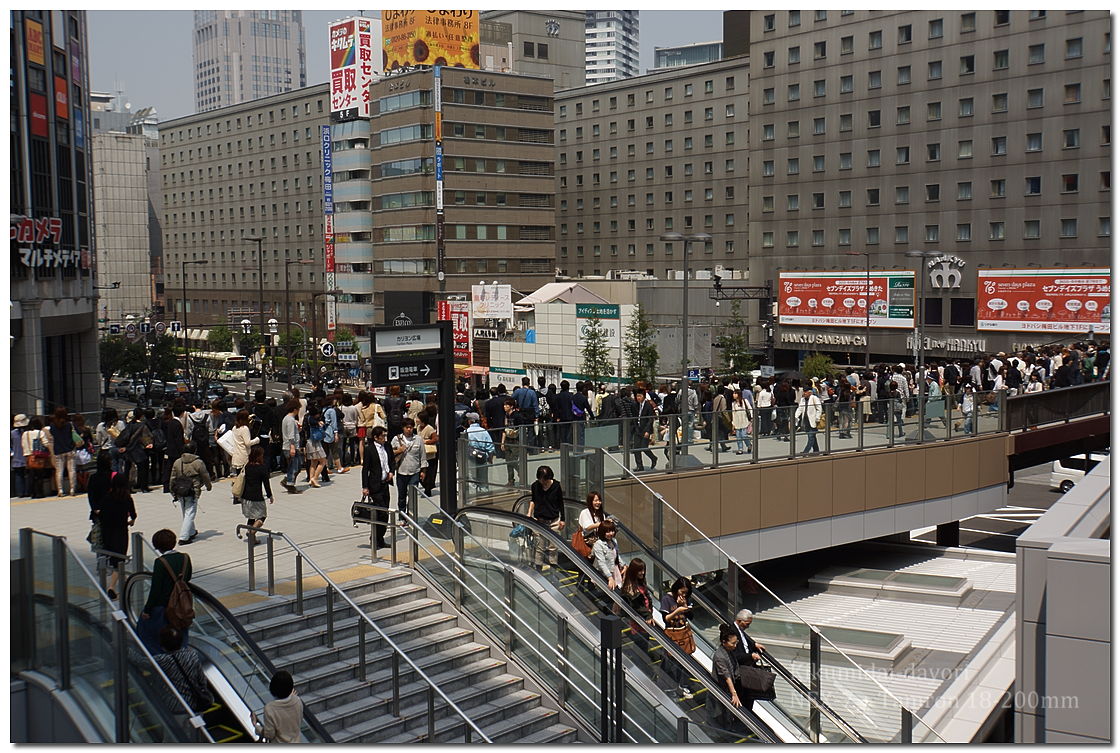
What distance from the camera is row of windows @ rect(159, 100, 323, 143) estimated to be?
109 meters

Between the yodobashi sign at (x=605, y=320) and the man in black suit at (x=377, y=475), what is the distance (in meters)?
39.2

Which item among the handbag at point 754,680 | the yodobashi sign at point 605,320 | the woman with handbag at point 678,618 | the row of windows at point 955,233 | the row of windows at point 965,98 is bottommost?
the handbag at point 754,680

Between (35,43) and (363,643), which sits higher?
(35,43)

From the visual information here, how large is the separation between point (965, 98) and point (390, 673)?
195 feet

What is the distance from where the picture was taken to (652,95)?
9500cm

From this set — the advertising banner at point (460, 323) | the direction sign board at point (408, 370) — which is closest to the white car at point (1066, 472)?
the direction sign board at point (408, 370)

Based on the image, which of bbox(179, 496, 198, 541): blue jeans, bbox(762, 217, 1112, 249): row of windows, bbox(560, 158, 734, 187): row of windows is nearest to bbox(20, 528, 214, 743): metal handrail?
bbox(179, 496, 198, 541): blue jeans

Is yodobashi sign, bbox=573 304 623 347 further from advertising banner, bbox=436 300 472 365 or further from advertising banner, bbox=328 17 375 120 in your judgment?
advertising banner, bbox=328 17 375 120

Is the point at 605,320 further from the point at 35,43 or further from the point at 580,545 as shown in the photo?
the point at 580,545

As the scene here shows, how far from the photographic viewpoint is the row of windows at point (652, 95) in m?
89.6

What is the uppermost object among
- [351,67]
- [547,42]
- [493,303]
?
[547,42]

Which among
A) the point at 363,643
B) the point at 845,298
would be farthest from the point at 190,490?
the point at 845,298

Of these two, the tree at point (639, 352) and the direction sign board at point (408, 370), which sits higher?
the direction sign board at point (408, 370)

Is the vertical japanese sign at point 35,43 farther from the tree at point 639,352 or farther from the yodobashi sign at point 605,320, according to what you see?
the yodobashi sign at point 605,320
